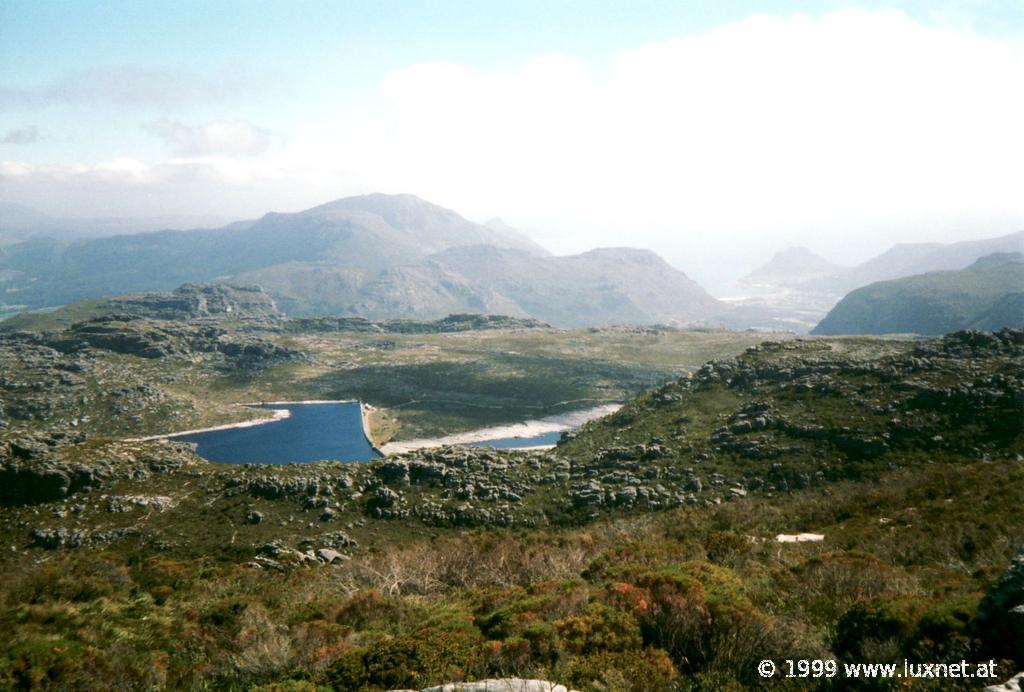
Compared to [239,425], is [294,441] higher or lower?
lower

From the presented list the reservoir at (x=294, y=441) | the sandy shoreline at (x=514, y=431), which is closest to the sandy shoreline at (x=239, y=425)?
the reservoir at (x=294, y=441)

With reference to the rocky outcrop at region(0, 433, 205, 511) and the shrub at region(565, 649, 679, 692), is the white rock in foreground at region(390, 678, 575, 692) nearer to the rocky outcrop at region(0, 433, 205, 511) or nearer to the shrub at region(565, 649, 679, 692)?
the shrub at region(565, 649, 679, 692)

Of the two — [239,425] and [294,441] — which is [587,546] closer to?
[294,441]

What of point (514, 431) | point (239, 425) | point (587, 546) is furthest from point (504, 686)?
point (239, 425)

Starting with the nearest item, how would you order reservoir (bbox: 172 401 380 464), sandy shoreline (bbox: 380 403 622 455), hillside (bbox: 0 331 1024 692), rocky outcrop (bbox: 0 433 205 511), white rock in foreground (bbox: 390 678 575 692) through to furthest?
white rock in foreground (bbox: 390 678 575 692) → hillside (bbox: 0 331 1024 692) → rocky outcrop (bbox: 0 433 205 511) → reservoir (bbox: 172 401 380 464) → sandy shoreline (bbox: 380 403 622 455)

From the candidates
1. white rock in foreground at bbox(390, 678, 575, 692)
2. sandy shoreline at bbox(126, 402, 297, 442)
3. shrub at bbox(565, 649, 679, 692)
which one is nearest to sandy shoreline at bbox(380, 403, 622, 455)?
sandy shoreline at bbox(126, 402, 297, 442)

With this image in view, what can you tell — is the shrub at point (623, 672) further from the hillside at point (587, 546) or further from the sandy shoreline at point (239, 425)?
the sandy shoreline at point (239, 425)

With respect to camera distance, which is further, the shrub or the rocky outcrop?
the rocky outcrop
